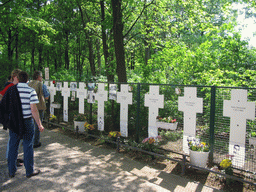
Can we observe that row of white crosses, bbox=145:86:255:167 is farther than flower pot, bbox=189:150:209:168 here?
No

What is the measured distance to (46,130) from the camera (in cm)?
866

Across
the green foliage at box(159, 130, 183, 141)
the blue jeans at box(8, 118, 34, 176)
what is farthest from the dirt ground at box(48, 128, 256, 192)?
the blue jeans at box(8, 118, 34, 176)

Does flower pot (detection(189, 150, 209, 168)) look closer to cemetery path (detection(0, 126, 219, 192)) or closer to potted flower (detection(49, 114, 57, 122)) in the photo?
cemetery path (detection(0, 126, 219, 192))

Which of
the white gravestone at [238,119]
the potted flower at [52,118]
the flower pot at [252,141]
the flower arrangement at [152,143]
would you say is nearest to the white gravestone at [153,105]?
the flower arrangement at [152,143]

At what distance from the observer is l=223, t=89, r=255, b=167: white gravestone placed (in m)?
4.19

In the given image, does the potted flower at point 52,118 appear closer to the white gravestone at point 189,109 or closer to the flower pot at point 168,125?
the flower pot at point 168,125

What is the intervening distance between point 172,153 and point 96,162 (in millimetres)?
1954

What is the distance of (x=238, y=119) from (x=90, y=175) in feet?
10.1

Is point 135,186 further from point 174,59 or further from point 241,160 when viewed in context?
point 174,59

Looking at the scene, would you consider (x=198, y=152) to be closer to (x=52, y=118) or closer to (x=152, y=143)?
(x=152, y=143)

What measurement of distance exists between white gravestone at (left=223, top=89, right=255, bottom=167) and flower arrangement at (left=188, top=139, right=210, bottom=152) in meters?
0.50

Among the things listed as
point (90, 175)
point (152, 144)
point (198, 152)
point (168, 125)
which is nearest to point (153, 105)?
point (168, 125)

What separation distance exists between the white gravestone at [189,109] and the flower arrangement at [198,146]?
160mm

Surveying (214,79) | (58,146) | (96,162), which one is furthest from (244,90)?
(58,146)
